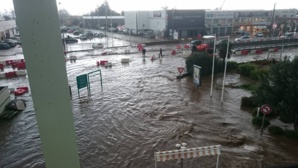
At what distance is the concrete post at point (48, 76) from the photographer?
3039 millimetres

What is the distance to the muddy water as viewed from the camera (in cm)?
955

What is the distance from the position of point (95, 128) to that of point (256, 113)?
9420 millimetres

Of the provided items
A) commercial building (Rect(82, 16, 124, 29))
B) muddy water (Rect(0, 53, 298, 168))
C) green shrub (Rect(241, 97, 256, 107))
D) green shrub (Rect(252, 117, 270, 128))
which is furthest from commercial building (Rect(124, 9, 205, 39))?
green shrub (Rect(252, 117, 270, 128))

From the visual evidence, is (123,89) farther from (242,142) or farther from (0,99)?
(242,142)

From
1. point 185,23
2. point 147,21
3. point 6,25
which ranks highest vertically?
point 147,21

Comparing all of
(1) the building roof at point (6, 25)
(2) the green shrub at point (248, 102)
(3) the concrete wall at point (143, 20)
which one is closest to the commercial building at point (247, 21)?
(3) the concrete wall at point (143, 20)

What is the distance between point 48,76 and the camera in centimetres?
327

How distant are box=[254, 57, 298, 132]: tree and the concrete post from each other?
972 centimetres

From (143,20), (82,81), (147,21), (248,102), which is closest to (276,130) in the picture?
(248,102)

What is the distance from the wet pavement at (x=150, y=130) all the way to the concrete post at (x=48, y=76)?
5938 millimetres

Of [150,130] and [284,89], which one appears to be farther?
[150,130]

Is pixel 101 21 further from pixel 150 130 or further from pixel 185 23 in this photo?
pixel 150 130

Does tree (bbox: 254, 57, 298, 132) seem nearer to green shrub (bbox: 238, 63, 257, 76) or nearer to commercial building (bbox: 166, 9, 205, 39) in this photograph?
green shrub (bbox: 238, 63, 257, 76)

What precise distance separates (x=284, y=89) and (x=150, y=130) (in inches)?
264
